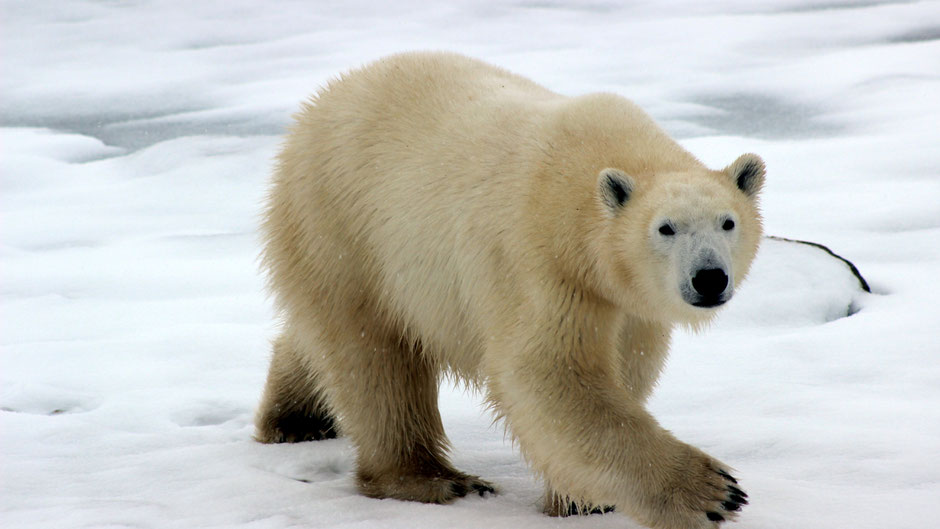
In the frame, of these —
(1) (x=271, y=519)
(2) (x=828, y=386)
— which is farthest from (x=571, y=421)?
(2) (x=828, y=386)

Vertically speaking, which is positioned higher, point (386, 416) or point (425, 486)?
point (386, 416)

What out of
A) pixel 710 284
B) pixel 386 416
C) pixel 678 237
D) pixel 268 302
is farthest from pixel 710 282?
pixel 268 302

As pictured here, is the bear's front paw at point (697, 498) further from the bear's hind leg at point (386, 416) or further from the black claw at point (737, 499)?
the bear's hind leg at point (386, 416)

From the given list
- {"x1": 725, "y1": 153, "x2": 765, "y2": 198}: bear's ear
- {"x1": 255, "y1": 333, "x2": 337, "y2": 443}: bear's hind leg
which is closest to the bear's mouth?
{"x1": 725, "y1": 153, "x2": 765, "y2": 198}: bear's ear

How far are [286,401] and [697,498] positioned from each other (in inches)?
73.5

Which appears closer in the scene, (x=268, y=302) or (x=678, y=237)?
(x=678, y=237)

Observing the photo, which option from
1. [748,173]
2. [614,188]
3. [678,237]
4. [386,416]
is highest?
[748,173]

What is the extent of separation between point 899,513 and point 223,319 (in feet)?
12.2

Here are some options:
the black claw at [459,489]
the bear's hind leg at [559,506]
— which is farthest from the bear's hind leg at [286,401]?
the bear's hind leg at [559,506]

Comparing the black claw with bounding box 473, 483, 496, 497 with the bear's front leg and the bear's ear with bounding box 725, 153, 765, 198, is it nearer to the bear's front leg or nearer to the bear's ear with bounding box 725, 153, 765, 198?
the bear's front leg

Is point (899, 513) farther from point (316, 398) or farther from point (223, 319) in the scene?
point (223, 319)

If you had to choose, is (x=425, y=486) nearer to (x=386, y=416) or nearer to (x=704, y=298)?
(x=386, y=416)

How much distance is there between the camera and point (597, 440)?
297 centimetres

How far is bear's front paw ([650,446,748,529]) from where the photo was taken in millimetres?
2861
